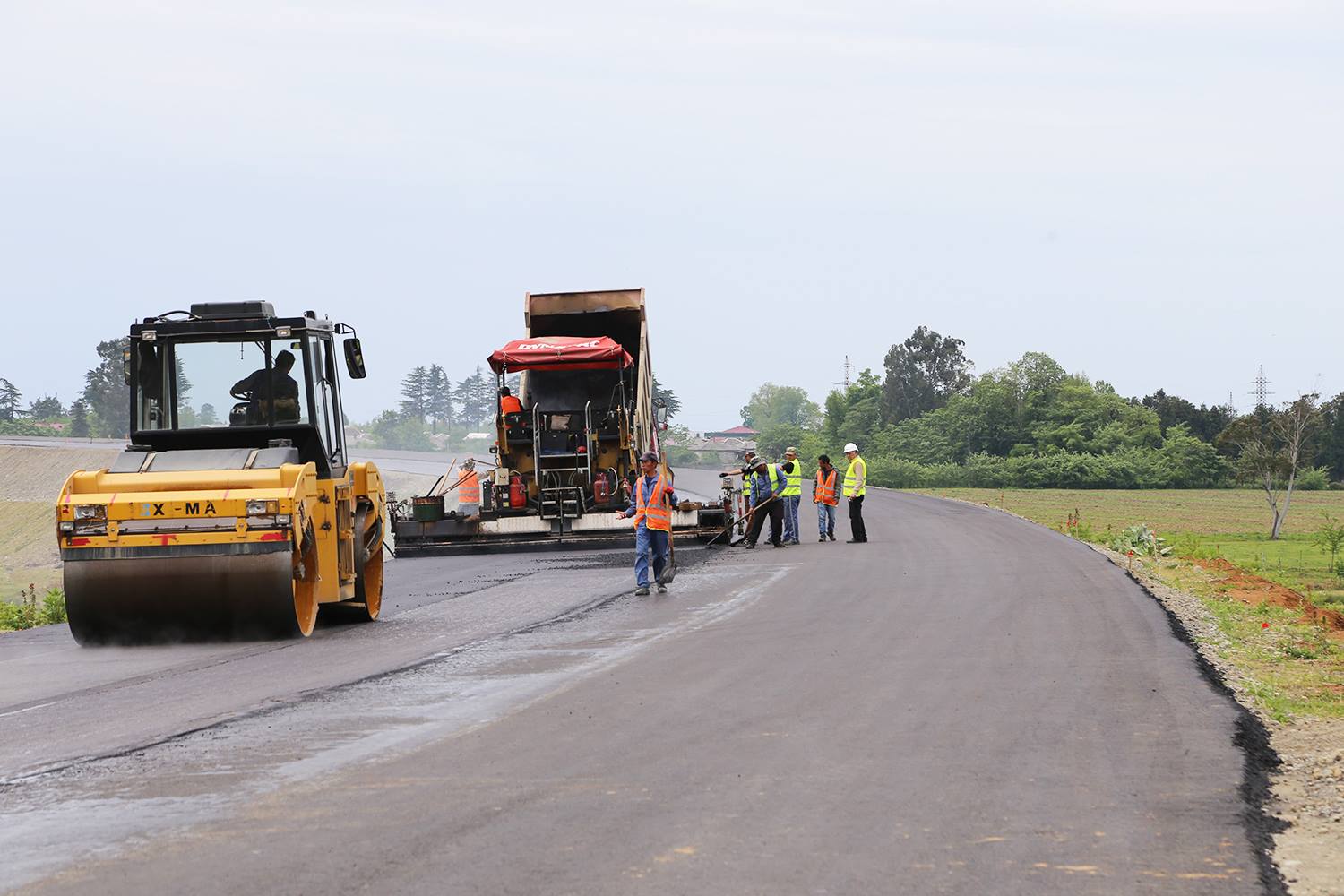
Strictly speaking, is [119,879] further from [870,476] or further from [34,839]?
[870,476]

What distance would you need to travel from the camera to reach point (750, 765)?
7.41 metres

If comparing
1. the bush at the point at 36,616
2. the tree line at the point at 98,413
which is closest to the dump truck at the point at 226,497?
the bush at the point at 36,616

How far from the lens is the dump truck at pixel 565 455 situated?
82.6 feet

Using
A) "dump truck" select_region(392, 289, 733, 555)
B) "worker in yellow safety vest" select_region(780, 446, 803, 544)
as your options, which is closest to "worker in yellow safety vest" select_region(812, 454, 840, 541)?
"worker in yellow safety vest" select_region(780, 446, 803, 544)

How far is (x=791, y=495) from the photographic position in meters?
26.1

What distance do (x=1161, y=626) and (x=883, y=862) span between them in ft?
28.8

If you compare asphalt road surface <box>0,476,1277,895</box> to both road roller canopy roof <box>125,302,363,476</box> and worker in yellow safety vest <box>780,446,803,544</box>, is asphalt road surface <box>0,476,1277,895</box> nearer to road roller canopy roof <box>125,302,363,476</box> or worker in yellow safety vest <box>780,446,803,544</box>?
road roller canopy roof <box>125,302,363,476</box>

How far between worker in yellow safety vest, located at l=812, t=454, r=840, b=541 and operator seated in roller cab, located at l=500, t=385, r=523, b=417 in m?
5.15

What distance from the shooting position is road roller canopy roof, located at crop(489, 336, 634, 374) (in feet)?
81.8

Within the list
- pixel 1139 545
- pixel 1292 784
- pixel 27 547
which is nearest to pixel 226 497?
pixel 1292 784

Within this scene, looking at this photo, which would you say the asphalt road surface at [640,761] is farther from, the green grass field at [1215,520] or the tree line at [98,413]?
the tree line at [98,413]

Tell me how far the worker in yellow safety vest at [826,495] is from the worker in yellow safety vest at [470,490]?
633cm

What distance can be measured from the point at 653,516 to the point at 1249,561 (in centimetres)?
2412

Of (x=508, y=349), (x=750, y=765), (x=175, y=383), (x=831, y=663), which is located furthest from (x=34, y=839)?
(x=508, y=349)
